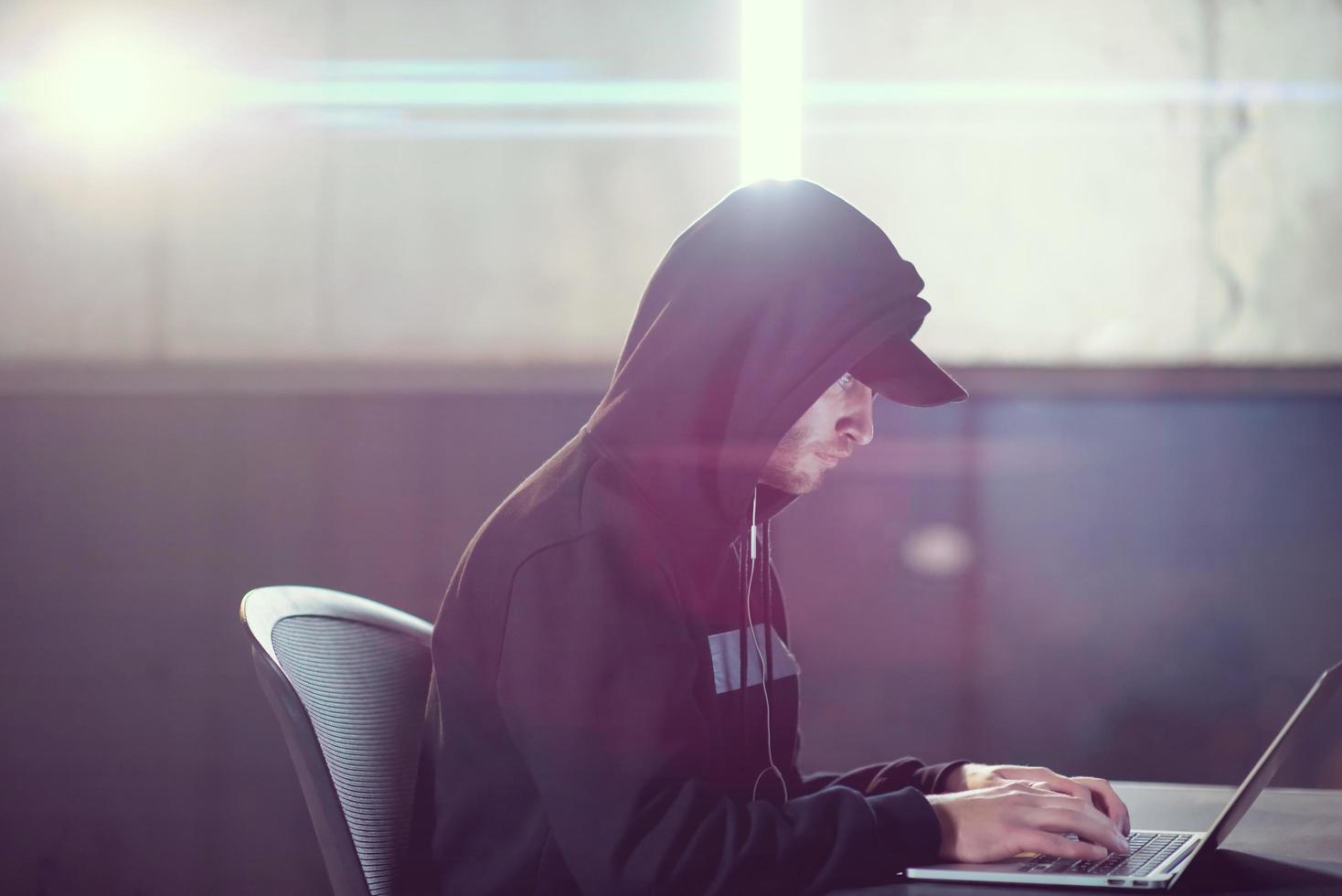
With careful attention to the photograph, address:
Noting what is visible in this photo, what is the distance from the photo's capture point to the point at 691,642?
0.94 meters

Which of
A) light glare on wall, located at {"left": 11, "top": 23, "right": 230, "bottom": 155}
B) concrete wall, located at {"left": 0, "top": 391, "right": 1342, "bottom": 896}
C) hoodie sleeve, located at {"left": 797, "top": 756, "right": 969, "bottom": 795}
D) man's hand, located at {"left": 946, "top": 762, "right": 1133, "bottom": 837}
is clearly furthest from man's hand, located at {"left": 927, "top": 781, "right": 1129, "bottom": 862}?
light glare on wall, located at {"left": 11, "top": 23, "right": 230, "bottom": 155}

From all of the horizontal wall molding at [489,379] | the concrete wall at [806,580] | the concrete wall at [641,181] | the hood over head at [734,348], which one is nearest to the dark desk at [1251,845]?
the hood over head at [734,348]

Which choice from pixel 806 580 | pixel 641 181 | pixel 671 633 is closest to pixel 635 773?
pixel 671 633

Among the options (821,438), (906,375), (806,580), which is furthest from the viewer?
(806,580)

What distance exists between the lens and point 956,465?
91.8 inches

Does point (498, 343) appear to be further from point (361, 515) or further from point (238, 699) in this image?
point (238, 699)

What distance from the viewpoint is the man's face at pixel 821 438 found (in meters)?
1.13

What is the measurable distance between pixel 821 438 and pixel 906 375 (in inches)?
6.4

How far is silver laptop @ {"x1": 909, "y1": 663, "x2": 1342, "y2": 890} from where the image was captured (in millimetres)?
820

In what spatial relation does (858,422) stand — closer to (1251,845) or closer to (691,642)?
(691,642)

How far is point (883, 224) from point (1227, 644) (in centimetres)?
110

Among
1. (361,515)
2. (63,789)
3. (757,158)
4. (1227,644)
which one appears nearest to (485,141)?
(757,158)

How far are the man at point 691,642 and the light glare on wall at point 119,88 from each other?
176 cm

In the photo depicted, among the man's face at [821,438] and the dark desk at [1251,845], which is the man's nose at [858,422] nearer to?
the man's face at [821,438]
